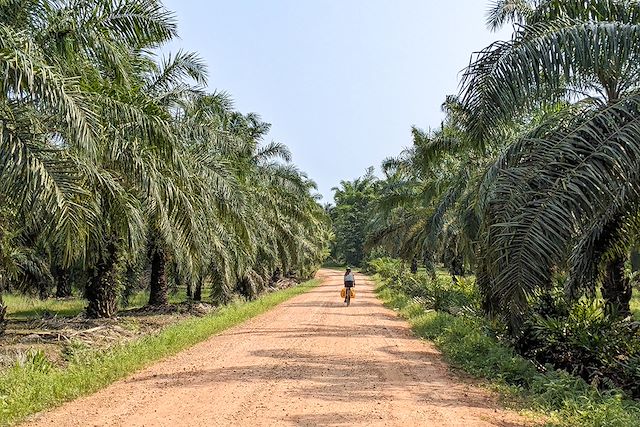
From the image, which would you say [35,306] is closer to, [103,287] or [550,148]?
[103,287]

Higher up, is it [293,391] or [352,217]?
[352,217]

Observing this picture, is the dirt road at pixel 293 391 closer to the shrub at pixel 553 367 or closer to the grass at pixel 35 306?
the shrub at pixel 553 367

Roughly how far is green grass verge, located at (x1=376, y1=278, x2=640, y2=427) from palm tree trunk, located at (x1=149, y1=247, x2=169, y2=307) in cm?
1004

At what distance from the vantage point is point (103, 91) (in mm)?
9430

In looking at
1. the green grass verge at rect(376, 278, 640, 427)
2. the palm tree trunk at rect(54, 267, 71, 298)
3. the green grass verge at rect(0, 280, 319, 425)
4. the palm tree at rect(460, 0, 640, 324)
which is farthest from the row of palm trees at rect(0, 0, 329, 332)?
the palm tree trunk at rect(54, 267, 71, 298)

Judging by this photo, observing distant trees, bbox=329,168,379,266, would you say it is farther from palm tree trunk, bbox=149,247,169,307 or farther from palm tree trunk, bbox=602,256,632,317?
palm tree trunk, bbox=602,256,632,317

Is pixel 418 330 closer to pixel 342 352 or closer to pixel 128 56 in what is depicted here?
pixel 342 352

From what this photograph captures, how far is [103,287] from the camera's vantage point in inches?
597

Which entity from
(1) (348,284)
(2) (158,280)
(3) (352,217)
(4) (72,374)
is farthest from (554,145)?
(3) (352,217)

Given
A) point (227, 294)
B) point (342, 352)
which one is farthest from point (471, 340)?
point (227, 294)

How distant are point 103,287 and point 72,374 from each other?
26.2 feet

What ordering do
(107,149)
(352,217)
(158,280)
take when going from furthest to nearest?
(352,217) → (158,280) → (107,149)

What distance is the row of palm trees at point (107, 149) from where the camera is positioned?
677 cm

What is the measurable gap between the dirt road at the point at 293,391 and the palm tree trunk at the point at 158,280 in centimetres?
814
